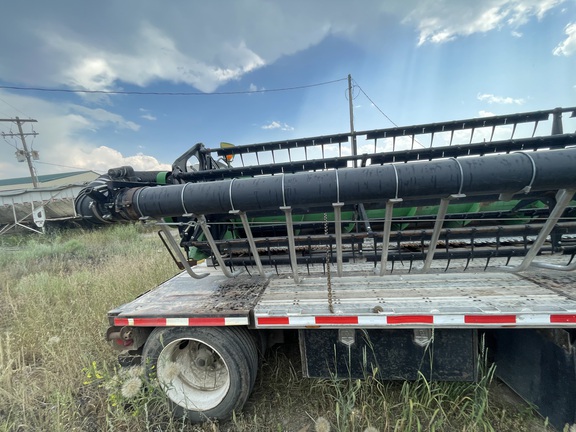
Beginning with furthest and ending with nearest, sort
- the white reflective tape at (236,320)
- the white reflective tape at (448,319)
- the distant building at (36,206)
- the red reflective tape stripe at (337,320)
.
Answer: the distant building at (36,206) → the white reflective tape at (236,320) → the red reflective tape stripe at (337,320) → the white reflective tape at (448,319)

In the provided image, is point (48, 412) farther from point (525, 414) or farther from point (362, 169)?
point (525, 414)

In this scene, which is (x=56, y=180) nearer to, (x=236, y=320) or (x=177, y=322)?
(x=177, y=322)

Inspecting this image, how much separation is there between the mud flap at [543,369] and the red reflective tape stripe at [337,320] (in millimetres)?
1289

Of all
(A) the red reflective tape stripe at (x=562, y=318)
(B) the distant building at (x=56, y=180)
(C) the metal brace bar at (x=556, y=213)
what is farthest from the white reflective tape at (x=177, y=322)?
(B) the distant building at (x=56, y=180)

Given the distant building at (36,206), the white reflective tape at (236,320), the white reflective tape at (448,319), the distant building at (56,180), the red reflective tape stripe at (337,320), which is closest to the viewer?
the white reflective tape at (448,319)

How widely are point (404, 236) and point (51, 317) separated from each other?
459cm

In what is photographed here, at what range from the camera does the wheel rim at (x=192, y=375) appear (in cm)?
210

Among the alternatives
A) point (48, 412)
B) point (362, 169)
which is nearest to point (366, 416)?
point (362, 169)

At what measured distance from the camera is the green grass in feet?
6.23

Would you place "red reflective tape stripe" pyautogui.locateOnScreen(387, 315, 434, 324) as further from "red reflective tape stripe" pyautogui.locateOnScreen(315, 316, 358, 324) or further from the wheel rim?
the wheel rim

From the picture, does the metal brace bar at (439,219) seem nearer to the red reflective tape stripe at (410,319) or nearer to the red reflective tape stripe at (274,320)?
the red reflective tape stripe at (410,319)

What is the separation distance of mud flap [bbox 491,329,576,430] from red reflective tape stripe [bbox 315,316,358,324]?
129 centimetres

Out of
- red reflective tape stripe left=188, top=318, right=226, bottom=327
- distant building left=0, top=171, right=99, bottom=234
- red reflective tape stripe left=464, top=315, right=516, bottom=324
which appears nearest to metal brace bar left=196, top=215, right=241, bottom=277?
red reflective tape stripe left=188, top=318, right=226, bottom=327

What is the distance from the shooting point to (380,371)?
199 cm
